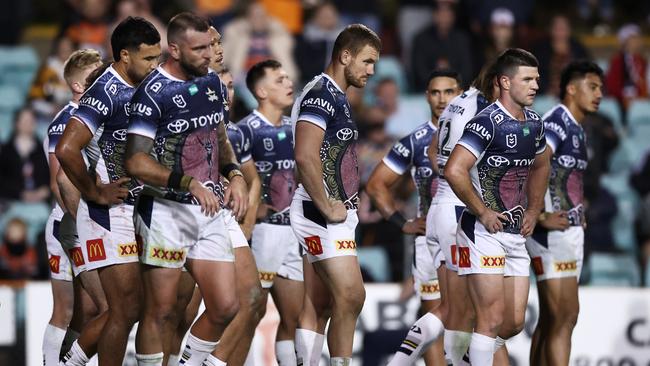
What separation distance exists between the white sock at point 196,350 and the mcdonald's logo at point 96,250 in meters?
0.91

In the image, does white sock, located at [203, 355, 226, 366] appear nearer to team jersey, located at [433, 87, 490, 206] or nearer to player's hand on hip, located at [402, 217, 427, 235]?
team jersey, located at [433, 87, 490, 206]

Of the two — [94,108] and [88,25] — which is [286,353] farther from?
[88,25]

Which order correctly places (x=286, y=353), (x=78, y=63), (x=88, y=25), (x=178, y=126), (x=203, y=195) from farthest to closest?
(x=88, y=25) < (x=286, y=353) < (x=78, y=63) < (x=178, y=126) < (x=203, y=195)

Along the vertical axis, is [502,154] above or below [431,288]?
above

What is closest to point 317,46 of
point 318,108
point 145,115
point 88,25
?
point 88,25

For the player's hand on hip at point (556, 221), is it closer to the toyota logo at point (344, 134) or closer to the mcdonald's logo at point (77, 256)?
the toyota logo at point (344, 134)

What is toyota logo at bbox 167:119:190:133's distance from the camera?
27.2ft

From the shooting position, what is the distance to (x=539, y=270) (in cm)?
1079

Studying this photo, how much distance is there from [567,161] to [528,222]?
1300 millimetres

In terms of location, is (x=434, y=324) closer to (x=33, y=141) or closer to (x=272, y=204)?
(x=272, y=204)

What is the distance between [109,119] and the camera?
878 cm

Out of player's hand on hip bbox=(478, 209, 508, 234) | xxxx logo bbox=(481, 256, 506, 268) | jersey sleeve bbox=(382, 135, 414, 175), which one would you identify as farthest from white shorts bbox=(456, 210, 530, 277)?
jersey sleeve bbox=(382, 135, 414, 175)

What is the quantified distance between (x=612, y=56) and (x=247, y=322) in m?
11.3

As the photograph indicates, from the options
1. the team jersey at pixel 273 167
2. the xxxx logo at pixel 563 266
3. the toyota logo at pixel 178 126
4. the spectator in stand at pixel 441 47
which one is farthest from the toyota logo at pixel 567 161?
the spectator in stand at pixel 441 47
